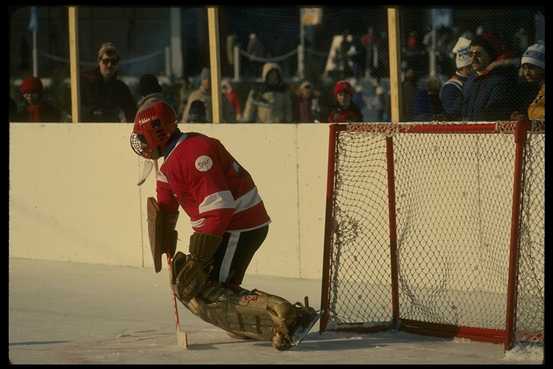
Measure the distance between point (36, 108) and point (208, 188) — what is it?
5331 millimetres

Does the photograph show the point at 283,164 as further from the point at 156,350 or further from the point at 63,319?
the point at 156,350

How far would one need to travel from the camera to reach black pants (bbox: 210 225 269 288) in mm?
8336

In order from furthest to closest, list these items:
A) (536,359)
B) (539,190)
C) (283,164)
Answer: (283,164), (539,190), (536,359)

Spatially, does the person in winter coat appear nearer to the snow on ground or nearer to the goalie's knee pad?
the snow on ground

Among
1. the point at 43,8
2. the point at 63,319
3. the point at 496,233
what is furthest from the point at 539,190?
the point at 43,8

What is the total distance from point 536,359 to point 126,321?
3.07 metres

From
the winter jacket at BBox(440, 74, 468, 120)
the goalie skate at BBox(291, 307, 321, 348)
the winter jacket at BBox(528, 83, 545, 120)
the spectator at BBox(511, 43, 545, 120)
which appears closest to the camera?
the goalie skate at BBox(291, 307, 321, 348)

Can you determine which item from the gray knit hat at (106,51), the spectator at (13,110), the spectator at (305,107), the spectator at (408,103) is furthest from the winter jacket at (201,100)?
the spectator at (408,103)

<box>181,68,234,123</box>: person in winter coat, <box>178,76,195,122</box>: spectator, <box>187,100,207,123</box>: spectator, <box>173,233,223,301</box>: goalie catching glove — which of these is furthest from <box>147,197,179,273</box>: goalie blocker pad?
<box>178,76,195,122</box>: spectator

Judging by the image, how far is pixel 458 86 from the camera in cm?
1047

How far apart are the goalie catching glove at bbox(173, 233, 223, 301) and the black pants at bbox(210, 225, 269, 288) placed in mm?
105

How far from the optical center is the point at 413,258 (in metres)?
9.77

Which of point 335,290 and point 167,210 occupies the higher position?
point 167,210
